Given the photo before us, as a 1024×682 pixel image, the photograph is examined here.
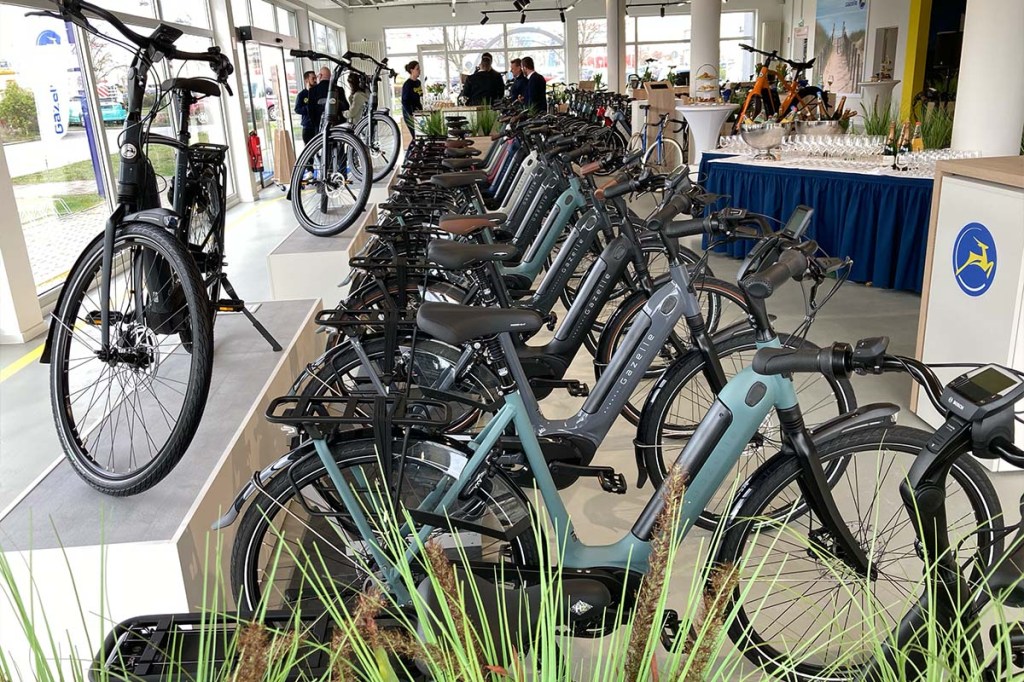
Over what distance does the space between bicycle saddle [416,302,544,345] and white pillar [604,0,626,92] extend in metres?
14.0

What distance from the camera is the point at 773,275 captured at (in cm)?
175

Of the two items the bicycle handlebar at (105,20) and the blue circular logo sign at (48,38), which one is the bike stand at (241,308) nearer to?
the bicycle handlebar at (105,20)

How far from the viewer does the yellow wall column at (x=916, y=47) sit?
43.6 ft

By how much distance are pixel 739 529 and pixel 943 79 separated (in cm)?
1383

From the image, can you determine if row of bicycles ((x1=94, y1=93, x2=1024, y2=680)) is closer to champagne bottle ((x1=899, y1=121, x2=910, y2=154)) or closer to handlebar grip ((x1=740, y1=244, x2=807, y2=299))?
handlebar grip ((x1=740, y1=244, x2=807, y2=299))

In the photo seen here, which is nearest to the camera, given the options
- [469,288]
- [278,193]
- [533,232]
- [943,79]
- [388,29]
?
[469,288]

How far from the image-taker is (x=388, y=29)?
2261cm

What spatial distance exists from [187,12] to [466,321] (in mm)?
9828

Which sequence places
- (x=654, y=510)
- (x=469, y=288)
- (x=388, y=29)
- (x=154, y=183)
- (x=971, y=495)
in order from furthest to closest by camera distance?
(x=388, y=29) < (x=469, y=288) < (x=154, y=183) < (x=654, y=510) < (x=971, y=495)

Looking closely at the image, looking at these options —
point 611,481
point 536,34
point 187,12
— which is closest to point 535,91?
point 187,12

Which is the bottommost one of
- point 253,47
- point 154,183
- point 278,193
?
point 278,193

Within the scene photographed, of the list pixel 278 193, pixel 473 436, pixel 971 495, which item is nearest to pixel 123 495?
pixel 473 436

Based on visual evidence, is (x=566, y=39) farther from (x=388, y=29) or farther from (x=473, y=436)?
(x=473, y=436)

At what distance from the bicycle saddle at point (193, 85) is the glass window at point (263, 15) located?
11.6 metres
